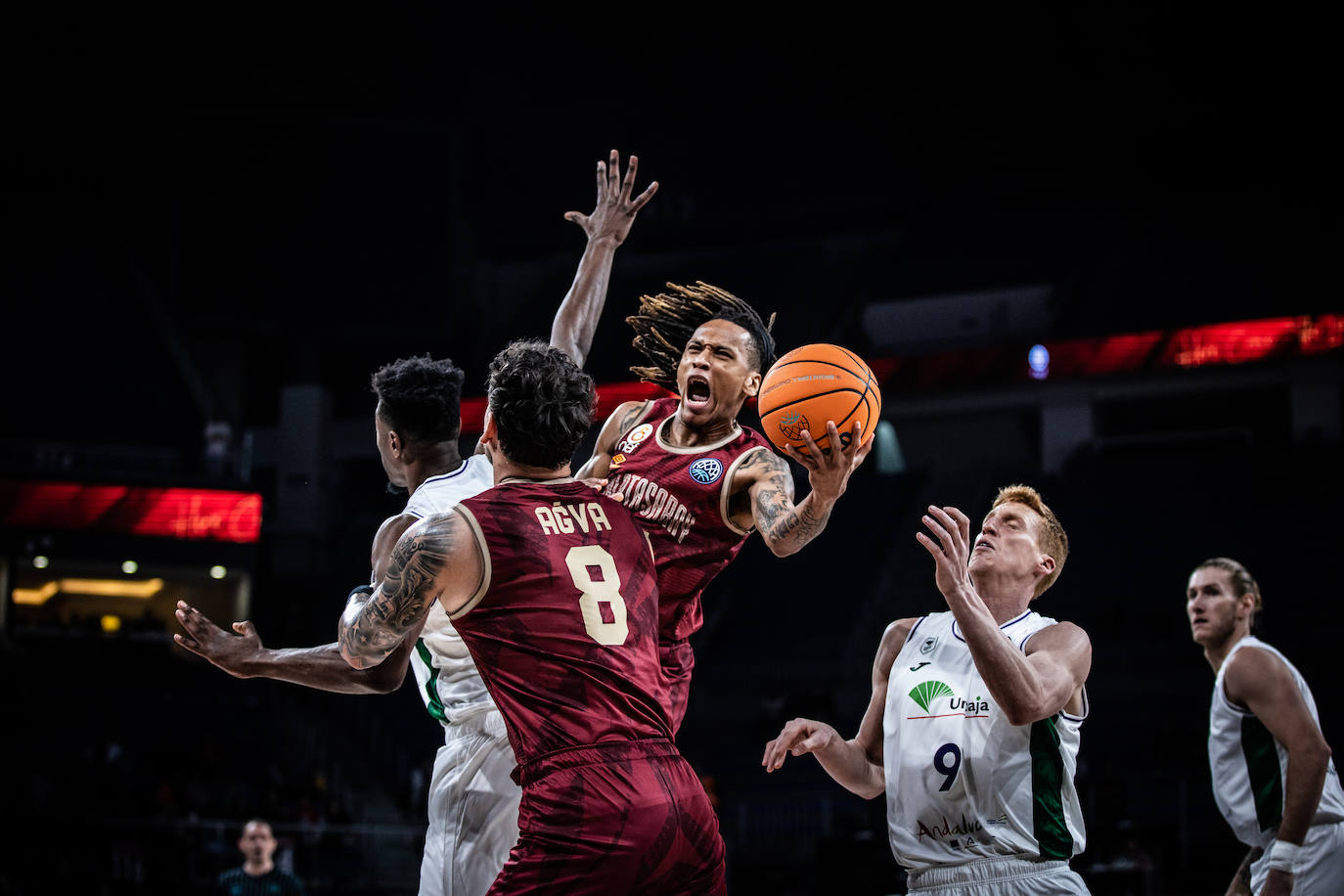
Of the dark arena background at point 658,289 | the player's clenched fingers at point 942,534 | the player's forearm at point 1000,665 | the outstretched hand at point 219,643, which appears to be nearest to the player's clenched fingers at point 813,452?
the player's clenched fingers at point 942,534

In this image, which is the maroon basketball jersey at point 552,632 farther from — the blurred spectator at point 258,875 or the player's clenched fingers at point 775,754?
the blurred spectator at point 258,875

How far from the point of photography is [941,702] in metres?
4.10

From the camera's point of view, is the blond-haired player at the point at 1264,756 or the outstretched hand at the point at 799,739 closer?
the outstretched hand at the point at 799,739

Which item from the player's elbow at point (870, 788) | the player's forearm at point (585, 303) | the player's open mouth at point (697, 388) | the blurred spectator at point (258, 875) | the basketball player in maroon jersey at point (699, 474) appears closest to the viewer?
the player's elbow at point (870, 788)

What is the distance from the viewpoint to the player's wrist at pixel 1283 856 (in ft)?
16.3

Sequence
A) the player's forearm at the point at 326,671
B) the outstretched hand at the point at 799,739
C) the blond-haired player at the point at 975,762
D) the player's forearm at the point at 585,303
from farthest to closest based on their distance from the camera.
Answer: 1. the player's forearm at the point at 585,303
2. the blond-haired player at the point at 975,762
3. the outstretched hand at the point at 799,739
4. the player's forearm at the point at 326,671

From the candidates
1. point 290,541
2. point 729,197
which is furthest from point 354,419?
point 729,197

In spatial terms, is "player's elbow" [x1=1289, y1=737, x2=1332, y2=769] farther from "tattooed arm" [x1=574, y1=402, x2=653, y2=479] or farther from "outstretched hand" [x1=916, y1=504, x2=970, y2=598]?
"tattooed arm" [x1=574, y1=402, x2=653, y2=479]

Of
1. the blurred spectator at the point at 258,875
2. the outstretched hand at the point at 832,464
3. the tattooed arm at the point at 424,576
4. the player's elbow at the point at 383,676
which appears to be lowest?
the blurred spectator at the point at 258,875

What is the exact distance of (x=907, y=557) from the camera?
22422 millimetres

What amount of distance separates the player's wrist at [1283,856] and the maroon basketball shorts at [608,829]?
2976mm

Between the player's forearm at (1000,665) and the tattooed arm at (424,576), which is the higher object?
the tattooed arm at (424,576)

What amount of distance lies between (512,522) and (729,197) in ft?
86.2

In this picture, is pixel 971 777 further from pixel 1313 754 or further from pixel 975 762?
pixel 1313 754
